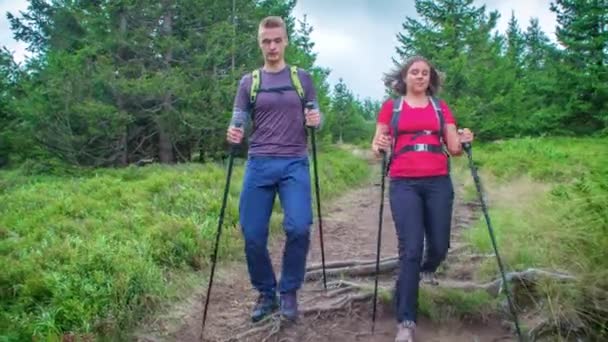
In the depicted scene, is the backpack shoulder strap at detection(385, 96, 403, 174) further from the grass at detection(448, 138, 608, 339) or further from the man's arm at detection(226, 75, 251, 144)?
the grass at detection(448, 138, 608, 339)

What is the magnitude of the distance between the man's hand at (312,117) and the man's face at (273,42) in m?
0.55

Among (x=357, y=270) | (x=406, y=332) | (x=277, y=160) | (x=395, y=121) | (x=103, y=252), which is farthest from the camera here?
(x=357, y=270)

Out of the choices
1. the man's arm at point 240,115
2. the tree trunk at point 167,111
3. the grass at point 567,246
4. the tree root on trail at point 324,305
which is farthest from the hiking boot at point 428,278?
the tree trunk at point 167,111

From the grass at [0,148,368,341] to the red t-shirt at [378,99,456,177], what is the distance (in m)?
2.85

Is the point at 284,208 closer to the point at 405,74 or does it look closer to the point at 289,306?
the point at 289,306

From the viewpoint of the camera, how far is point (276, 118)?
463cm

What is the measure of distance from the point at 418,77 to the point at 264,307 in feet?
8.36

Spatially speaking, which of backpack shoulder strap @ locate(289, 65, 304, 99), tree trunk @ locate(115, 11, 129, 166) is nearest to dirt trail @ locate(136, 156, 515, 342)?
backpack shoulder strap @ locate(289, 65, 304, 99)

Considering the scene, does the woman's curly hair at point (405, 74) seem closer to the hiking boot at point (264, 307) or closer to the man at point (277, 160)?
the man at point (277, 160)

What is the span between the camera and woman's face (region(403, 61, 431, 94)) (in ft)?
14.8

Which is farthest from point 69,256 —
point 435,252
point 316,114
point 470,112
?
point 470,112

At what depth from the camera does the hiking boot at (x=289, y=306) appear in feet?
15.5

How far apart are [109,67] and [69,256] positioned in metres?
15.0

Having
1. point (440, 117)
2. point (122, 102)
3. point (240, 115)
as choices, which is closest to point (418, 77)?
point (440, 117)
